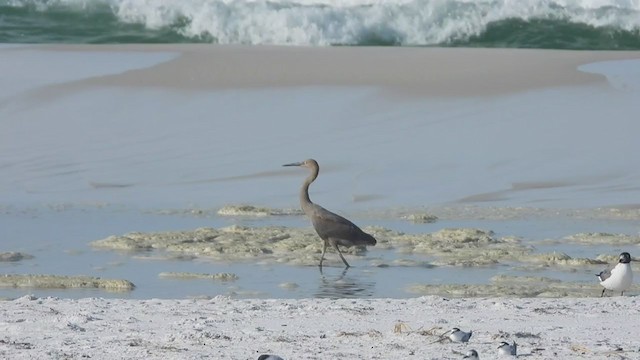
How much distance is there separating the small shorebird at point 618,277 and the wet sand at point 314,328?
285 millimetres

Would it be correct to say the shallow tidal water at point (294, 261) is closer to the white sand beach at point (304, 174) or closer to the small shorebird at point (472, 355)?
the white sand beach at point (304, 174)

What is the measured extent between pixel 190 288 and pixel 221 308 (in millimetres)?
1268

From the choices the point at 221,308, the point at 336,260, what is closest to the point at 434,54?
the point at 336,260

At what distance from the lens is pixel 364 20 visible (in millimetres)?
27188

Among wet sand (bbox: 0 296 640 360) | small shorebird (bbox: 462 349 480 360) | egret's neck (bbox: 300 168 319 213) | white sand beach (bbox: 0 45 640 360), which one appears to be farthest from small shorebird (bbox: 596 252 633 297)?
egret's neck (bbox: 300 168 319 213)

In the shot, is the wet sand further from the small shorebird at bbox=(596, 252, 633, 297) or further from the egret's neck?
the egret's neck

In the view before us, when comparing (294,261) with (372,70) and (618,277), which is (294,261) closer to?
(618,277)

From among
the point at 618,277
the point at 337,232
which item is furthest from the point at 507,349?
the point at 337,232

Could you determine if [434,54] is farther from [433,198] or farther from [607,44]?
[433,198]

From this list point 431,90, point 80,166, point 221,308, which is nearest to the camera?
point 221,308

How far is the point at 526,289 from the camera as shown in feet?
33.0

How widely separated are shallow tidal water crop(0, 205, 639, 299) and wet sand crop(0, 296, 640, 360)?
81cm

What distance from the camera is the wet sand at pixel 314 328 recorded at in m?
7.52

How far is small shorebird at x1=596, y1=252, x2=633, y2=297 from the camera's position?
973cm
